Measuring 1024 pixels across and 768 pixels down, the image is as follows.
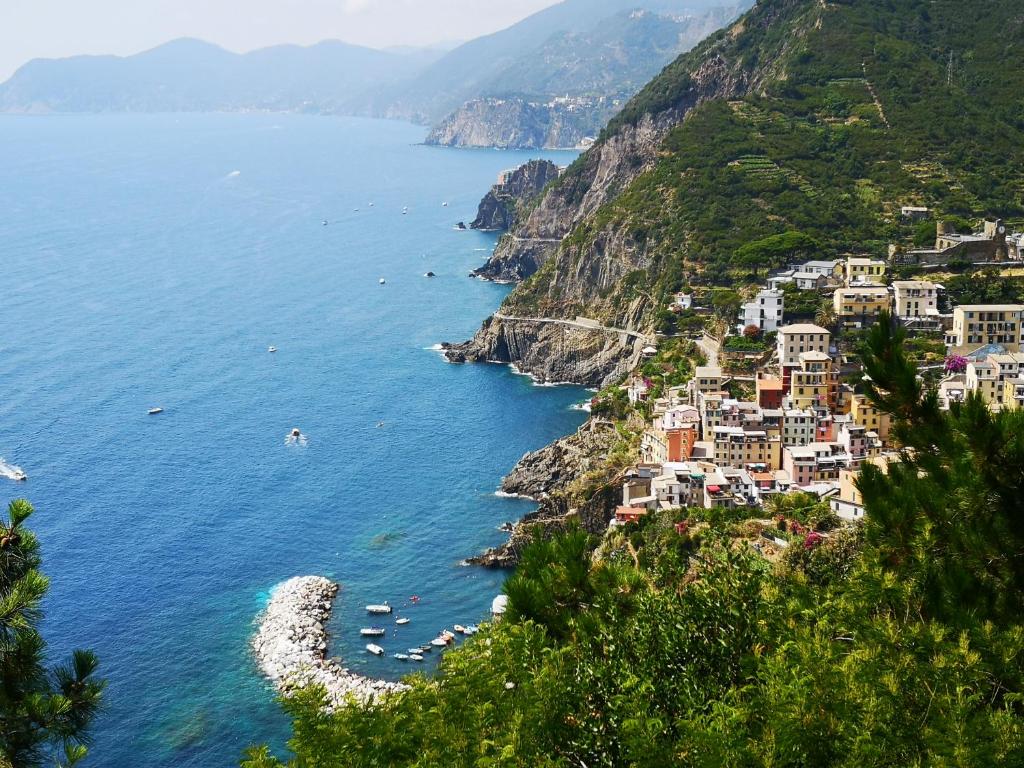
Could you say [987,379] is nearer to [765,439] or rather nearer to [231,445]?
[765,439]

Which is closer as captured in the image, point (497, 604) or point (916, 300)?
point (497, 604)

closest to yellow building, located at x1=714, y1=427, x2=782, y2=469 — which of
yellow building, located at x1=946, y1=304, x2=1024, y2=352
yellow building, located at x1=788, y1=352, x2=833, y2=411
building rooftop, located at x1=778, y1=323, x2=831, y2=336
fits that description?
yellow building, located at x1=788, y1=352, x2=833, y2=411

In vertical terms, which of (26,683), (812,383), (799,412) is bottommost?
(799,412)

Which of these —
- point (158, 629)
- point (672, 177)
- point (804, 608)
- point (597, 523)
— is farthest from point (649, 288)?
point (804, 608)

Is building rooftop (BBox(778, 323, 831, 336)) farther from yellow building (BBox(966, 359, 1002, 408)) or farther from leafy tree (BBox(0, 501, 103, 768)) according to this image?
leafy tree (BBox(0, 501, 103, 768))

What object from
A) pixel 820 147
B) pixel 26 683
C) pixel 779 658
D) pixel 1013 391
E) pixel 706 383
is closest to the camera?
pixel 26 683

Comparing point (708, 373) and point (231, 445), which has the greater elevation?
point (708, 373)

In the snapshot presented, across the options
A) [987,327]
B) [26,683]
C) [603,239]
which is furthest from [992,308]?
[26,683]
